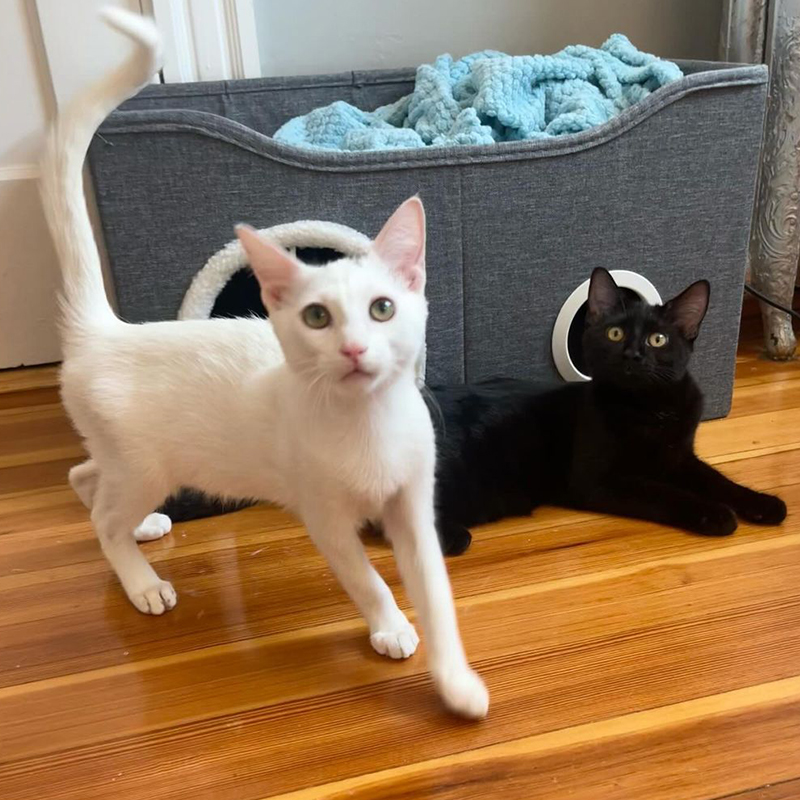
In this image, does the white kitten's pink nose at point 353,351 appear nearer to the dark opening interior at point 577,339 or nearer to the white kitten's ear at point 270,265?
the white kitten's ear at point 270,265

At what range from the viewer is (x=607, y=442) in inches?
48.6

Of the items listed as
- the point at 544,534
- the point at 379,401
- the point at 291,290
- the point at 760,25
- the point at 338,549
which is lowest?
the point at 544,534

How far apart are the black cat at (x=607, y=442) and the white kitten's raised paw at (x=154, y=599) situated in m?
0.40

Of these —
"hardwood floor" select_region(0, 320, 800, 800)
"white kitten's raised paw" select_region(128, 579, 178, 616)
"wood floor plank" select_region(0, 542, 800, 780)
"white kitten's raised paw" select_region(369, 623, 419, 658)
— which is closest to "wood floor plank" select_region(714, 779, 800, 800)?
"hardwood floor" select_region(0, 320, 800, 800)

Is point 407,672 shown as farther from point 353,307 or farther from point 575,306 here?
point 575,306

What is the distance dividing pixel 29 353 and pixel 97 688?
125 cm

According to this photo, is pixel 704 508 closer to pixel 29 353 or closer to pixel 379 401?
pixel 379 401

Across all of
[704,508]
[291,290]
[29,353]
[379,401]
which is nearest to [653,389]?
[704,508]

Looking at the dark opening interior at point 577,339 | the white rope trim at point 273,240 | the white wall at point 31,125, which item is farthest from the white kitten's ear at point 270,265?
the white wall at point 31,125

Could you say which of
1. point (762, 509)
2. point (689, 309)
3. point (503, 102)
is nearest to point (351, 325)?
point (689, 309)

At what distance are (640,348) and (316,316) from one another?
23.6 inches

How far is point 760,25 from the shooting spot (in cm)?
174

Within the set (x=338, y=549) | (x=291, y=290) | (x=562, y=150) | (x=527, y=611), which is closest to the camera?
(x=291, y=290)

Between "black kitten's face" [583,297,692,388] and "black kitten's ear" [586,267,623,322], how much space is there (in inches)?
0.9
